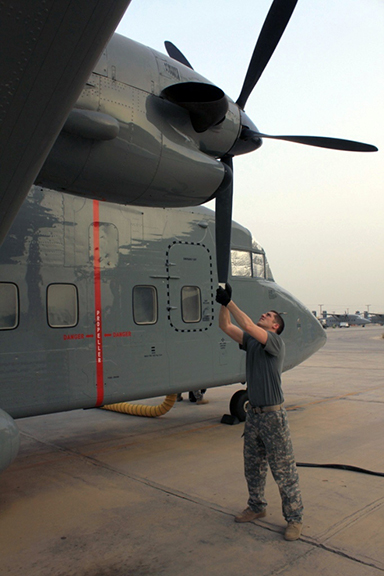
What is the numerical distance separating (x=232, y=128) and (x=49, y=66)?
3312 mm

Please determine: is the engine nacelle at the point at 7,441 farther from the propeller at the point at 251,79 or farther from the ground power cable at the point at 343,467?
the ground power cable at the point at 343,467

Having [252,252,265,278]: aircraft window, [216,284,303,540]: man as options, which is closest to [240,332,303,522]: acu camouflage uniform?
[216,284,303,540]: man

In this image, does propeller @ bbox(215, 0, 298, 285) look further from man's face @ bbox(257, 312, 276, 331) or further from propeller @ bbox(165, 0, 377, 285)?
man's face @ bbox(257, 312, 276, 331)

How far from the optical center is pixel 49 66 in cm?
214

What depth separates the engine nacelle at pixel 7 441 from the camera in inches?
184

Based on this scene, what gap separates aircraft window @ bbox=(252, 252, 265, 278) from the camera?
9695mm

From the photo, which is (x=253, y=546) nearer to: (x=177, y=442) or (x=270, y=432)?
(x=270, y=432)

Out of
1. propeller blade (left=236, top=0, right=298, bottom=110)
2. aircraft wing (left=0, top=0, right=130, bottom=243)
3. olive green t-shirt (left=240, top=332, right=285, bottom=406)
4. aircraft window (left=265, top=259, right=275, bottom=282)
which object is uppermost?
propeller blade (left=236, top=0, right=298, bottom=110)

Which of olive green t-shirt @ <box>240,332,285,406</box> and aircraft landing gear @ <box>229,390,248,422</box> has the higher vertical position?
olive green t-shirt @ <box>240,332,285,406</box>

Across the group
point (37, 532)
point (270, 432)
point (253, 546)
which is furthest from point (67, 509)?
point (270, 432)

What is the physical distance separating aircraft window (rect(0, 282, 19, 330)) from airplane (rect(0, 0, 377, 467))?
14mm

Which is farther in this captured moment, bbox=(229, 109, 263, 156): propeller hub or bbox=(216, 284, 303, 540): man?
bbox=(229, 109, 263, 156): propeller hub

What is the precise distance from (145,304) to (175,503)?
333 cm

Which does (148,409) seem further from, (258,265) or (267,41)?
(267,41)
